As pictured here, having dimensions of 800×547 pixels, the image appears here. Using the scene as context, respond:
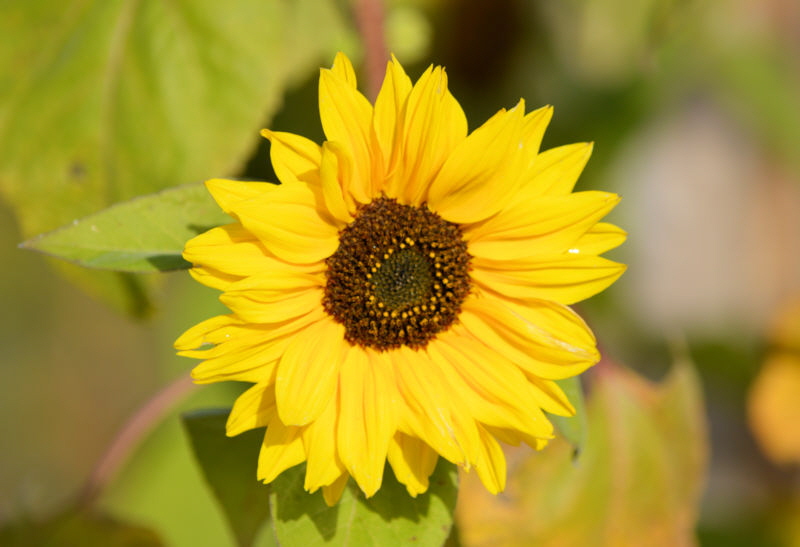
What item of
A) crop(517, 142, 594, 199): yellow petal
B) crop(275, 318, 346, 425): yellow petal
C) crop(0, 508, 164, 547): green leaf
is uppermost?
crop(517, 142, 594, 199): yellow petal

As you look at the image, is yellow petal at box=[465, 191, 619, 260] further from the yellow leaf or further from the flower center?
the yellow leaf

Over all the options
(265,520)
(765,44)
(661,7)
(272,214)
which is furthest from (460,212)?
(765,44)

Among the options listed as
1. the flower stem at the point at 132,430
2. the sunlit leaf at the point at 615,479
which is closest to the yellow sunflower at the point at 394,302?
the flower stem at the point at 132,430

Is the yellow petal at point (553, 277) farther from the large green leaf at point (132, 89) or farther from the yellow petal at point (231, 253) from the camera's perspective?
the large green leaf at point (132, 89)

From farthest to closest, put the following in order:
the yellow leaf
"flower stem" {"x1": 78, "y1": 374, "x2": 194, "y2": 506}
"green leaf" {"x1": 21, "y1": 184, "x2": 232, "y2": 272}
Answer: the yellow leaf
"flower stem" {"x1": 78, "y1": 374, "x2": 194, "y2": 506}
"green leaf" {"x1": 21, "y1": 184, "x2": 232, "y2": 272}

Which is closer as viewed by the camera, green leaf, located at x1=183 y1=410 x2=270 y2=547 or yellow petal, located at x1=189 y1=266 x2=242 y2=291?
yellow petal, located at x1=189 y1=266 x2=242 y2=291

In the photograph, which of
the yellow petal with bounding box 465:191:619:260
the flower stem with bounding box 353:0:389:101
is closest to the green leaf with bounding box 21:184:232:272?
the yellow petal with bounding box 465:191:619:260

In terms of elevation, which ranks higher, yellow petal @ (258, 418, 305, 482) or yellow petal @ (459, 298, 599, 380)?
yellow petal @ (459, 298, 599, 380)

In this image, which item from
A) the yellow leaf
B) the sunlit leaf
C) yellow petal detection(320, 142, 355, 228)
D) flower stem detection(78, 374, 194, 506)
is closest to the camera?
yellow petal detection(320, 142, 355, 228)
